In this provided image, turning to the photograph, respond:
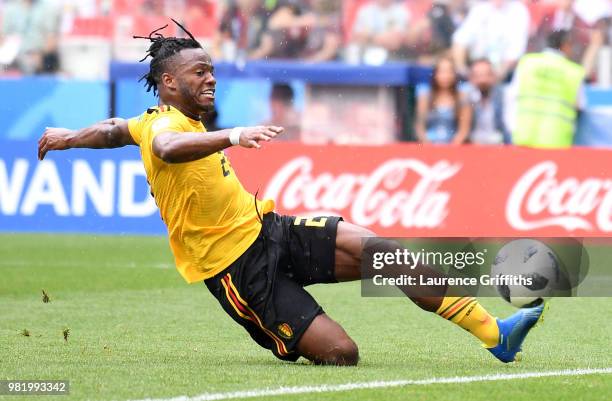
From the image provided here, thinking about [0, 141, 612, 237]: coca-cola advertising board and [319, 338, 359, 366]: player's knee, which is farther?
[0, 141, 612, 237]: coca-cola advertising board

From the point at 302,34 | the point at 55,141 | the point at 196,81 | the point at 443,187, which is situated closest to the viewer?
the point at 196,81

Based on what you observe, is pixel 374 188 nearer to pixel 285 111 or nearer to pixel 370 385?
pixel 285 111

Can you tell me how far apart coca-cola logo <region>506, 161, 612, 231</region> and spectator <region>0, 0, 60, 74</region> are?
9.08 metres

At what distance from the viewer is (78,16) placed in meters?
22.1

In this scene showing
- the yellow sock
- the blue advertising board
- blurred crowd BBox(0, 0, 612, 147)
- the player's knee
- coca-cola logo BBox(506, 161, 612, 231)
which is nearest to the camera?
the player's knee

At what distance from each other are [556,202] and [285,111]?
4.81m

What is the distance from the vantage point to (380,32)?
20.7 metres

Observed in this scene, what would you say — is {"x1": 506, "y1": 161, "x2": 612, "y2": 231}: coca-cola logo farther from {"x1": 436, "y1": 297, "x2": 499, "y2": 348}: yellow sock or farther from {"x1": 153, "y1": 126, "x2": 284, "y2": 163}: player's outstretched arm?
{"x1": 153, "y1": 126, "x2": 284, "y2": 163}: player's outstretched arm

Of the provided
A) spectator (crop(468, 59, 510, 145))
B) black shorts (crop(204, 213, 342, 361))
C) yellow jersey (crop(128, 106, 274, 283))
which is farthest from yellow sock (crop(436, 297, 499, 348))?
spectator (crop(468, 59, 510, 145))

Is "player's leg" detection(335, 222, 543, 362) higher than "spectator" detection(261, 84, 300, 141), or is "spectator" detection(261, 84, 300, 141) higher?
"player's leg" detection(335, 222, 543, 362)

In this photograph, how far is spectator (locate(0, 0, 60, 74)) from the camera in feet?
70.9

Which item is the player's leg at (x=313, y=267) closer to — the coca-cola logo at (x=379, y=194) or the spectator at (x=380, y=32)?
the coca-cola logo at (x=379, y=194)

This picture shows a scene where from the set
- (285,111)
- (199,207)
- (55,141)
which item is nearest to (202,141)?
(199,207)

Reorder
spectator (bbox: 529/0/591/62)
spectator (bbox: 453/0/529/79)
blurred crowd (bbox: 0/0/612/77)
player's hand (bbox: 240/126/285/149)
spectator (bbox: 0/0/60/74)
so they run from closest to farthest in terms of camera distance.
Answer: player's hand (bbox: 240/126/285/149) < spectator (bbox: 529/0/591/62) < spectator (bbox: 453/0/529/79) < blurred crowd (bbox: 0/0/612/77) < spectator (bbox: 0/0/60/74)
